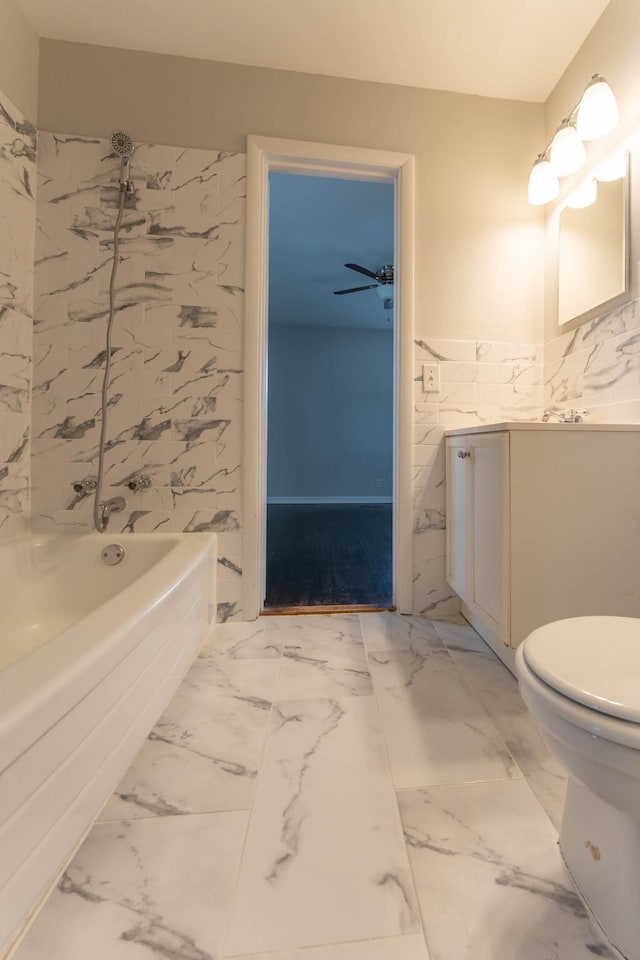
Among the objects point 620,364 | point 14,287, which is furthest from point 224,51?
point 620,364

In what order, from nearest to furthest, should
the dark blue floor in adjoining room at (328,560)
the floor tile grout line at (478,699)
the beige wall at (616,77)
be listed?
the floor tile grout line at (478,699) < the beige wall at (616,77) < the dark blue floor in adjoining room at (328,560)

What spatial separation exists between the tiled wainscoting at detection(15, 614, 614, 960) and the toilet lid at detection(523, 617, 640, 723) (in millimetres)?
414

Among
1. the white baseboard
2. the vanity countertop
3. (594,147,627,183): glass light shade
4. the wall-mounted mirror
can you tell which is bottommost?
the white baseboard

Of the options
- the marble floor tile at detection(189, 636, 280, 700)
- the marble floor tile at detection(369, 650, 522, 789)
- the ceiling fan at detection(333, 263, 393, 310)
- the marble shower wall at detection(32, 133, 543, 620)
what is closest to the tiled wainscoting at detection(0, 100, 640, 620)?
the marble shower wall at detection(32, 133, 543, 620)

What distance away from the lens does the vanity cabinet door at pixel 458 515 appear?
1460 mm

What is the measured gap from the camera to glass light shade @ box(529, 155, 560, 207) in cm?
159

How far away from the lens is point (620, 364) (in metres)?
1.34

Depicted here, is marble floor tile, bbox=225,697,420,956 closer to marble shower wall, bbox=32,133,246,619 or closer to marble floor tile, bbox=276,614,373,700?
marble floor tile, bbox=276,614,373,700

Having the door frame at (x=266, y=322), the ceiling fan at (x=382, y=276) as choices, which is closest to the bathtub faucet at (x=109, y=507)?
the door frame at (x=266, y=322)

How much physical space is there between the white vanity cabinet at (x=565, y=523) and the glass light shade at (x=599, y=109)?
1072 mm

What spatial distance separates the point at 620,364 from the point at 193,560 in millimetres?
1643

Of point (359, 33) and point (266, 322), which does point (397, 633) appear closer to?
point (266, 322)

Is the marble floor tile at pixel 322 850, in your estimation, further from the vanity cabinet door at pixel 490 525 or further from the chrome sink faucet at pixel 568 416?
the chrome sink faucet at pixel 568 416

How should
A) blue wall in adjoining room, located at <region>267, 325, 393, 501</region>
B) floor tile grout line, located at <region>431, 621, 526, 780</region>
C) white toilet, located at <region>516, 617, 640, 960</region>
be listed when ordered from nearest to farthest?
white toilet, located at <region>516, 617, 640, 960</region>
floor tile grout line, located at <region>431, 621, 526, 780</region>
blue wall in adjoining room, located at <region>267, 325, 393, 501</region>
